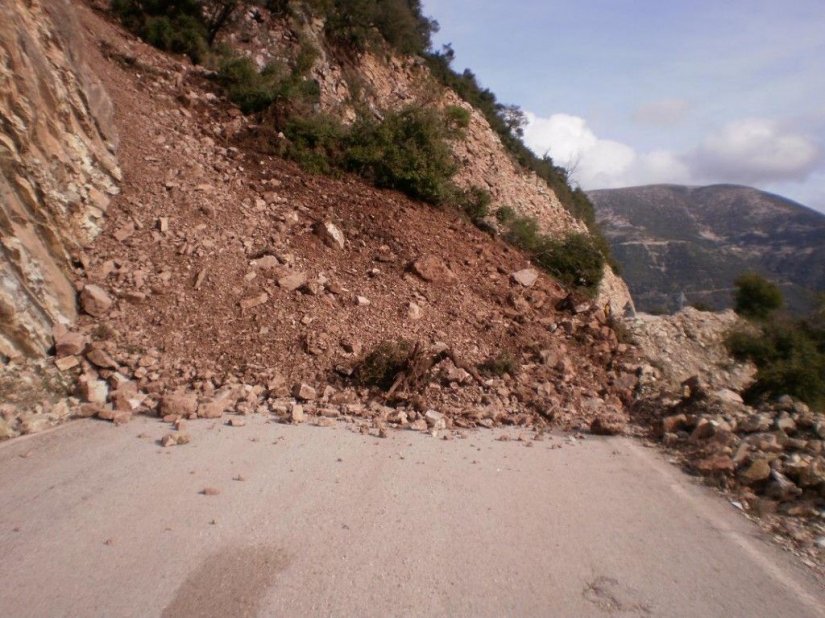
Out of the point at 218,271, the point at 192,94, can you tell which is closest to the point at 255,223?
the point at 218,271

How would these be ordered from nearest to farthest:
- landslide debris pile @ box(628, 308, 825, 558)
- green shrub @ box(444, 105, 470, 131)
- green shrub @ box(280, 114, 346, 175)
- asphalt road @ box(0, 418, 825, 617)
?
1. asphalt road @ box(0, 418, 825, 617)
2. landslide debris pile @ box(628, 308, 825, 558)
3. green shrub @ box(280, 114, 346, 175)
4. green shrub @ box(444, 105, 470, 131)

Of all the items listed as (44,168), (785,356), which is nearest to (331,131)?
(44,168)

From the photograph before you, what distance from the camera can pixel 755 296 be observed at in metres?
18.1

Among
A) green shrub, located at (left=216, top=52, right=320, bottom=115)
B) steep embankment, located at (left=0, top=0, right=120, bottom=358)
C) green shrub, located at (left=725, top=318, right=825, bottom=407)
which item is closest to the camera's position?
steep embankment, located at (left=0, top=0, right=120, bottom=358)

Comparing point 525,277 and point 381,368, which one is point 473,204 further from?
point 381,368

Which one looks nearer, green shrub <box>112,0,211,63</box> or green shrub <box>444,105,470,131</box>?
green shrub <box>112,0,211,63</box>

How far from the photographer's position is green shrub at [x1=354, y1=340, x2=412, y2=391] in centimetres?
719

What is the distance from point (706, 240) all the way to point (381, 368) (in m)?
47.1

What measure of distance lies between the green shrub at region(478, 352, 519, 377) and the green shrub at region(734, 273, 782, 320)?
11.7 meters

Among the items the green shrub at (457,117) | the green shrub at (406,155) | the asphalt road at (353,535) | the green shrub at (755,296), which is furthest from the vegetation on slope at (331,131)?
the asphalt road at (353,535)

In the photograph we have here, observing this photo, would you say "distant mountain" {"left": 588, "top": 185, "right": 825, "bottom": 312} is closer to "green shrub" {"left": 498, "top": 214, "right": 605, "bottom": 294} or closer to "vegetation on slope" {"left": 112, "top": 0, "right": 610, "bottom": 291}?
"green shrub" {"left": 498, "top": 214, "right": 605, "bottom": 294}

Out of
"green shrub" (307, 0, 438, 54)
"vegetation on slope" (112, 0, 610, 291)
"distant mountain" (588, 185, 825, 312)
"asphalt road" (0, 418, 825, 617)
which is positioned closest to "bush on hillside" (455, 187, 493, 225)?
"vegetation on slope" (112, 0, 610, 291)

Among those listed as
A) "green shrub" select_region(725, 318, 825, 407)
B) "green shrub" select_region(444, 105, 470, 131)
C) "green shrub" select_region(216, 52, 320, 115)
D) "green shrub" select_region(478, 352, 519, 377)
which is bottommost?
"green shrub" select_region(478, 352, 519, 377)

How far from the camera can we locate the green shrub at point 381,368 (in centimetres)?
719
